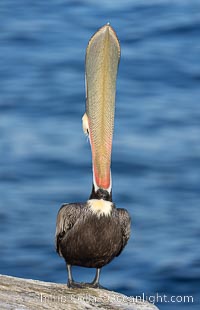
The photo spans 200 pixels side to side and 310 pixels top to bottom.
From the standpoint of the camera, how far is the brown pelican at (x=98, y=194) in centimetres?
712

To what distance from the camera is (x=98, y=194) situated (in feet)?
24.9

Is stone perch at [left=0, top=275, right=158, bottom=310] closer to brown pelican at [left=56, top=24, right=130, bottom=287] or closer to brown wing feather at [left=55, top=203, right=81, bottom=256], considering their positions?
brown pelican at [left=56, top=24, right=130, bottom=287]

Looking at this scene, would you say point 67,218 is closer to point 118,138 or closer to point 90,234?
point 90,234

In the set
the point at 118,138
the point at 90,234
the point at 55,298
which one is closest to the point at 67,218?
the point at 90,234

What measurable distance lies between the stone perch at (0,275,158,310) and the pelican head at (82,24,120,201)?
2.61 ft

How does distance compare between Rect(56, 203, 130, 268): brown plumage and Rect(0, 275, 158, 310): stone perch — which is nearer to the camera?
Rect(0, 275, 158, 310): stone perch

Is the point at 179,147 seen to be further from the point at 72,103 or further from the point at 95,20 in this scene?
the point at 95,20

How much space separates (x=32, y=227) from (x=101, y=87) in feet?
19.6

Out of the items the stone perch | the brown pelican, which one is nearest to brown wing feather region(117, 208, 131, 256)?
the brown pelican

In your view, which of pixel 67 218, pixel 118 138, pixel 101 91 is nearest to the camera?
pixel 101 91

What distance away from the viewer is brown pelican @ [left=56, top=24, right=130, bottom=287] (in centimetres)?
712

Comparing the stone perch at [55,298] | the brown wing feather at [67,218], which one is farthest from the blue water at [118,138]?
the stone perch at [55,298]

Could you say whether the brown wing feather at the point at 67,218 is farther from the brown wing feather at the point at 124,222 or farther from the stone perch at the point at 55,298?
the stone perch at the point at 55,298

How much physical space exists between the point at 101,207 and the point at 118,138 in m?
6.87
